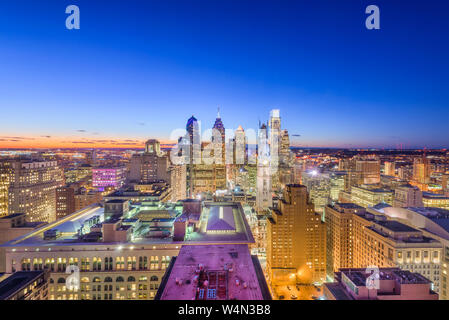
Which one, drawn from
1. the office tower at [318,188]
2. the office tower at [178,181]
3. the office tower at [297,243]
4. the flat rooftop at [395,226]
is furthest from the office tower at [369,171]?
the office tower at [178,181]

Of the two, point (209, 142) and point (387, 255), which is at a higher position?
point (209, 142)

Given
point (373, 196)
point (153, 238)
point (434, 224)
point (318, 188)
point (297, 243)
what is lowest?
point (297, 243)

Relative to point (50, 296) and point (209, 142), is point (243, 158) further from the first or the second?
point (50, 296)

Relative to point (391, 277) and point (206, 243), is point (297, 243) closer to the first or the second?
point (206, 243)

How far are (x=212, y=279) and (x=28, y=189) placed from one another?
111ft

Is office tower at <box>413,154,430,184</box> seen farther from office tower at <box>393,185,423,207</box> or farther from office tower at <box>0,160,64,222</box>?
office tower at <box>0,160,64,222</box>

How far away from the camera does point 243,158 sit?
72.4 m

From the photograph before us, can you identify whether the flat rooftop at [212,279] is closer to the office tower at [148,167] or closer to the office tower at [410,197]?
the office tower at [148,167]

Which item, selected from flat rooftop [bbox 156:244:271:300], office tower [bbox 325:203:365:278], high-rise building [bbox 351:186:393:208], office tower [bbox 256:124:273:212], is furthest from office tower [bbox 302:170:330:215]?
flat rooftop [bbox 156:244:271:300]

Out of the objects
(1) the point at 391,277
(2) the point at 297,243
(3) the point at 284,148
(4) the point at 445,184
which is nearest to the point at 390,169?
(4) the point at 445,184

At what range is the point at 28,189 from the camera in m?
30.8

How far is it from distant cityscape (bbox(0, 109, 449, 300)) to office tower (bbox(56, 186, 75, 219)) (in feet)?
0.51
